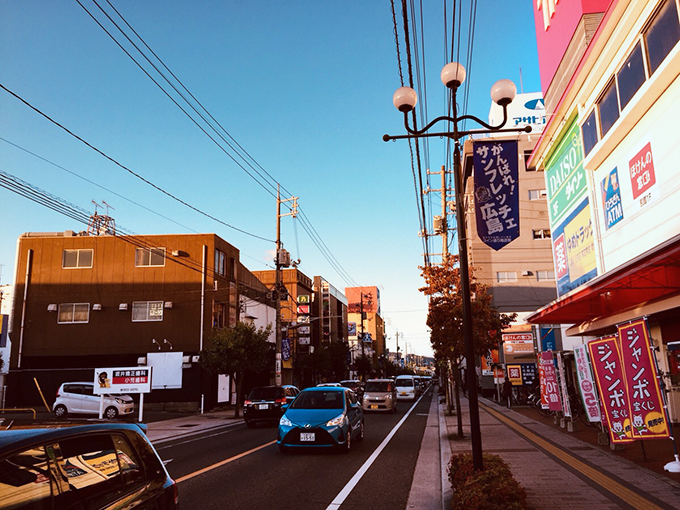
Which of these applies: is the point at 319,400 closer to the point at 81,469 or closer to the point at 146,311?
the point at 81,469

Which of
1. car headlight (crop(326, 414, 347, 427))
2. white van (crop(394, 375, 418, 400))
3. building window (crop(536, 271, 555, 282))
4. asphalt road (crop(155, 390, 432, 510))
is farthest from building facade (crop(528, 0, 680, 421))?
building window (crop(536, 271, 555, 282))

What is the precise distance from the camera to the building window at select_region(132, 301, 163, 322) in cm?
3419

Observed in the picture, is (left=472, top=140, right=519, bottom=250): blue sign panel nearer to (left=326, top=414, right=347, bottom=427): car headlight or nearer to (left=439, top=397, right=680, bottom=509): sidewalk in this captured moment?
(left=439, top=397, right=680, bottom=509): sidewalk

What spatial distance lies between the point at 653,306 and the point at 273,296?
22.2 meters

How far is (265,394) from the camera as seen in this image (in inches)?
836

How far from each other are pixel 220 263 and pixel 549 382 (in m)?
25.5

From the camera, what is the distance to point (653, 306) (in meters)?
12.1

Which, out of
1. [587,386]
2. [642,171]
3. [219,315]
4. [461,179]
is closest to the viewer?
[461,179]

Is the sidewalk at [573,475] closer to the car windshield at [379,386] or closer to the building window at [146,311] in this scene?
the car windshield at [379,386]

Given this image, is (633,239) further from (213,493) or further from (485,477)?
(213,493)

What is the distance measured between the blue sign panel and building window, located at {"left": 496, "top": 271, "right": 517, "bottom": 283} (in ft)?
147

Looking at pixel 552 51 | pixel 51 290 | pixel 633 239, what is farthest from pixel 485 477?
pixel 51 290

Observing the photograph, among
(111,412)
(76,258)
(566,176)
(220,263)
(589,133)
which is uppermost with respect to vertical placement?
(76,258)

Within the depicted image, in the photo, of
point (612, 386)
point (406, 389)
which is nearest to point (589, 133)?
point (612, 386)
